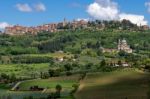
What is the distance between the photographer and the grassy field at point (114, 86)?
2589 inches

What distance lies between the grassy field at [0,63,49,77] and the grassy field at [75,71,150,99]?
2798cm

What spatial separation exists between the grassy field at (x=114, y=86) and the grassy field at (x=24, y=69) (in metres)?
28.0

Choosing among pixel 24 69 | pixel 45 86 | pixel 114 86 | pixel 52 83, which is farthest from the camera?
pixel 24 69

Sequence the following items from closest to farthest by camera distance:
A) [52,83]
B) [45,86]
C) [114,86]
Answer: [114,86], [45,86], [52,83]

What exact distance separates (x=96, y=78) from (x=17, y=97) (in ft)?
77.2

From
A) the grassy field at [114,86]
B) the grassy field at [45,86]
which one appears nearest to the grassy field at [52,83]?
the grassy field at [45,86]

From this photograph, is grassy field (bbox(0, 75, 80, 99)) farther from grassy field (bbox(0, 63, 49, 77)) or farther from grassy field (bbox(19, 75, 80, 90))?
grassy field (bbox(0, 63, 49, 77))

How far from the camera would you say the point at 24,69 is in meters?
136

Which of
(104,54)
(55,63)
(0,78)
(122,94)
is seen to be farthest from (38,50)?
(122,94)

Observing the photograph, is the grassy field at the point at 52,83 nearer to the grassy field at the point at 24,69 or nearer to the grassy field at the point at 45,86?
the grassy field at the point at 45,86

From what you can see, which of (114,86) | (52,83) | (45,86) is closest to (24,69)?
(52,83)

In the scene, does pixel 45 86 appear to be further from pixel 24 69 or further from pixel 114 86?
pixel 24 69

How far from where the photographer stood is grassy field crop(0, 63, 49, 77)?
412 ft

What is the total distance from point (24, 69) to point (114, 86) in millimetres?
60790
